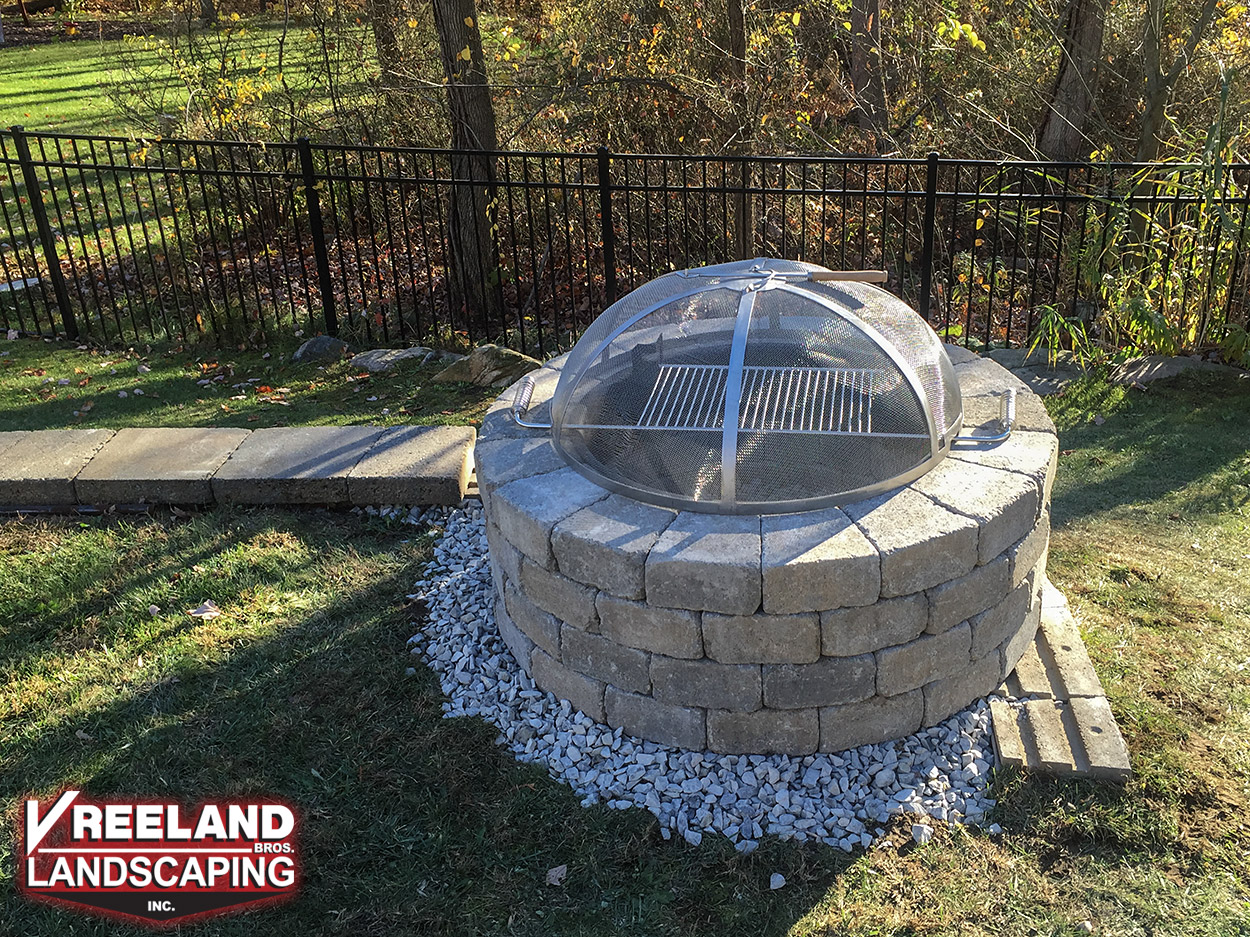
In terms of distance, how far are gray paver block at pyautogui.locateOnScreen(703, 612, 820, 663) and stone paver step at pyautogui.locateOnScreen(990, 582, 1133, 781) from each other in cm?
88

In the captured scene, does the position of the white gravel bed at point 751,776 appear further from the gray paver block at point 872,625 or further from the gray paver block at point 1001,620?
the gray paver block at point 872,625

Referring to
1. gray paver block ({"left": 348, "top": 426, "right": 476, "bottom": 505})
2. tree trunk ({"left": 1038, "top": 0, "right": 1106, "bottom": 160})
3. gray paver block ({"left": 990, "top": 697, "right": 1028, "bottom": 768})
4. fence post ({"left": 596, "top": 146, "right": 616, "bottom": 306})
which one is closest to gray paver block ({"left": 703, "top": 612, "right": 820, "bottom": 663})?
gray paver block ({"left": 990, "top": 697, "right": 1028, "bottom": 768})

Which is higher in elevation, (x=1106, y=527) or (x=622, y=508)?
(x=622, y=508)

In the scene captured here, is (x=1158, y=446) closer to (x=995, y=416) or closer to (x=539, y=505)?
(x=995, y=416)

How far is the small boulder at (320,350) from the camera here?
25.0 ft

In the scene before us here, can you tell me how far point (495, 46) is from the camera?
10.7 metres

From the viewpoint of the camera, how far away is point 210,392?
7098 millimetres

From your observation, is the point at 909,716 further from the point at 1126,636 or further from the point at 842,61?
the point at 842,61

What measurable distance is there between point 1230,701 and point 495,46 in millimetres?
9737

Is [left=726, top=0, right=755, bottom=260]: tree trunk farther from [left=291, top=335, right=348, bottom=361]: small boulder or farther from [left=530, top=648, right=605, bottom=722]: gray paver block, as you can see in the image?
[left=530, top=648, right=605, bottom=722]: gray paver block

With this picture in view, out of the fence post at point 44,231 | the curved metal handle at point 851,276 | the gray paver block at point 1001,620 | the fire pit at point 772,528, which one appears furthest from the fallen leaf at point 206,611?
the fence post at point 44,231

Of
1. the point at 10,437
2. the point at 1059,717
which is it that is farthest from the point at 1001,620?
the point at 10,437

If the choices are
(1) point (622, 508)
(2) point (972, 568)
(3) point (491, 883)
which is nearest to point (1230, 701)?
(2) point (972, 568)

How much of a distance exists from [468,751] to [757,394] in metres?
1.76
